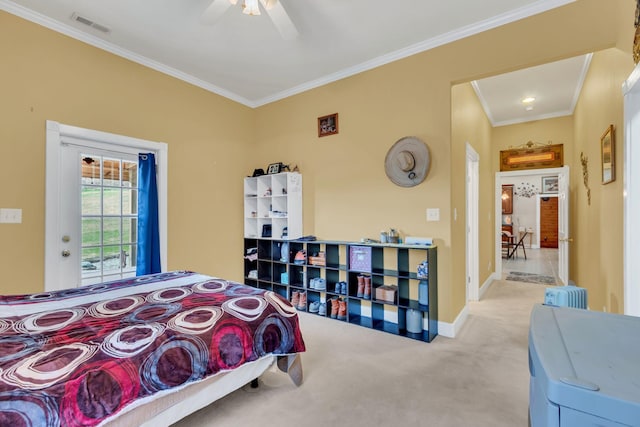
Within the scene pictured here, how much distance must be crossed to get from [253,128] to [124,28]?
6.53ft

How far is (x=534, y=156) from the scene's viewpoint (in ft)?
16.9

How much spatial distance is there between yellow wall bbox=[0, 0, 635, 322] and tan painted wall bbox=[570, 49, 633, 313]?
1.41 feet

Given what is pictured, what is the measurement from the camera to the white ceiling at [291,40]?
7.91 feet

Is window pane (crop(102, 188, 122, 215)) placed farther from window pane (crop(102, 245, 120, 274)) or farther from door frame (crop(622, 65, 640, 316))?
door frame (crop(622, 65, 640, 316))

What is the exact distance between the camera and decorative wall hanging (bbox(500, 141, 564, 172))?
5027 millimetres

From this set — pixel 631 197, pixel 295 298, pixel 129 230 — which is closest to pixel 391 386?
pixel 295 298

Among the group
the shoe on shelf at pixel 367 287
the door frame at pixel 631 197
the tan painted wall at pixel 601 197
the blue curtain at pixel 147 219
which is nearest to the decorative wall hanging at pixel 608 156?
the tan painted wall at pixel 601 197

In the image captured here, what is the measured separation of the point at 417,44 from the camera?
297 cm

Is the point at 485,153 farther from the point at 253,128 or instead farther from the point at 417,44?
the point at 253,128

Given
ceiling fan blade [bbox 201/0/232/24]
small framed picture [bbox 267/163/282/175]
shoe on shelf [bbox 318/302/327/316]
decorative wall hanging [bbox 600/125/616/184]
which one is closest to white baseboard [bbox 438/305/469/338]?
shoe on shelf [bbox 318/302/327/316]

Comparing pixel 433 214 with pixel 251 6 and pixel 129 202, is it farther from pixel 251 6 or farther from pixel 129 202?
pixel 129 202

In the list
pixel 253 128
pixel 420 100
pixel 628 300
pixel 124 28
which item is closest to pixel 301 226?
pixel 253 128

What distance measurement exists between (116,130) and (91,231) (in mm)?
1042

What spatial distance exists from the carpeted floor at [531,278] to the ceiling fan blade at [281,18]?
561 cm
